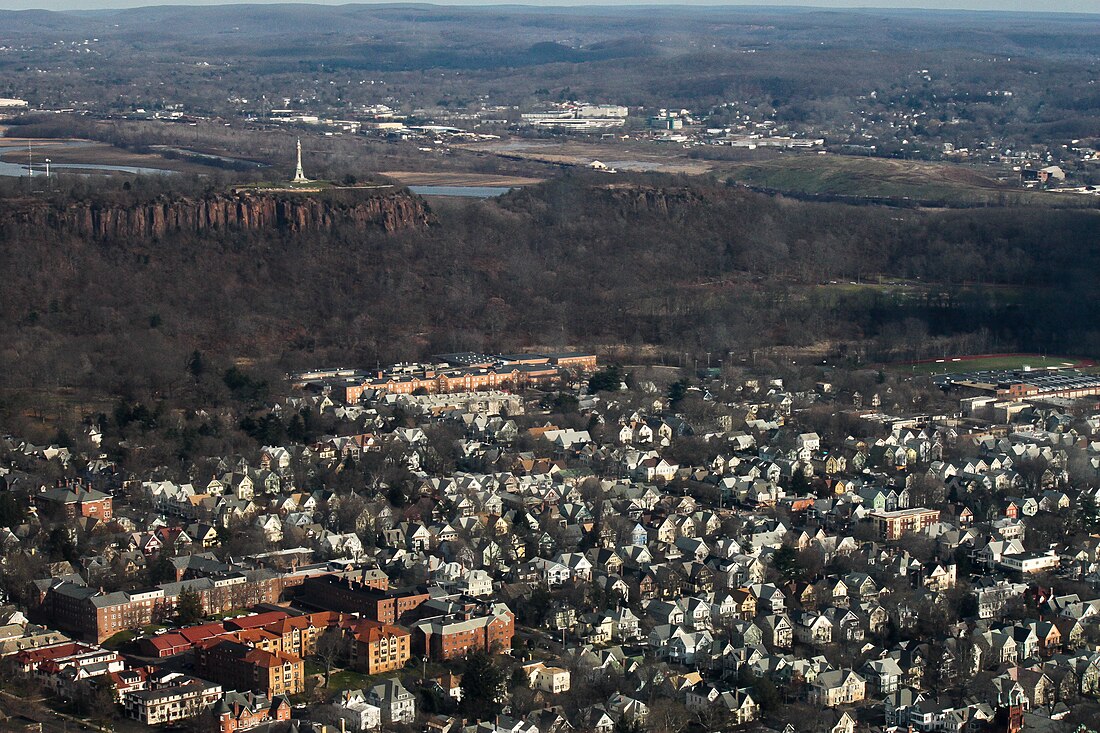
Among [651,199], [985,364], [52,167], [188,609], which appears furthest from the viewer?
[52,167]

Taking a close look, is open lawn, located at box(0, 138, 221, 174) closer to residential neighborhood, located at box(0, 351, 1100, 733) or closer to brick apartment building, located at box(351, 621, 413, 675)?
residential neighborhood, located at box(0, 351, 1100, 733)


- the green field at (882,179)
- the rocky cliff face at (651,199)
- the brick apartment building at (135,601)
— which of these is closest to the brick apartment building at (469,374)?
the brick apartment building at (135,601)

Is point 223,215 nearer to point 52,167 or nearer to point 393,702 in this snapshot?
point 52,167

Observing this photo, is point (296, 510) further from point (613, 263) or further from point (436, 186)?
point (436, 186)

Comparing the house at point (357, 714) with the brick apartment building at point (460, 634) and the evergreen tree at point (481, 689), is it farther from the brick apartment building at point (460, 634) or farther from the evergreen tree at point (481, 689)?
the brick apartment building at point (460, 634)

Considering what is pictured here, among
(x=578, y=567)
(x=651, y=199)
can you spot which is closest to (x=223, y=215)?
(x=651, y=199)

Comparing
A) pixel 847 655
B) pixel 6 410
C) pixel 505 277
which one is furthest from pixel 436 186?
pixel 847 655
